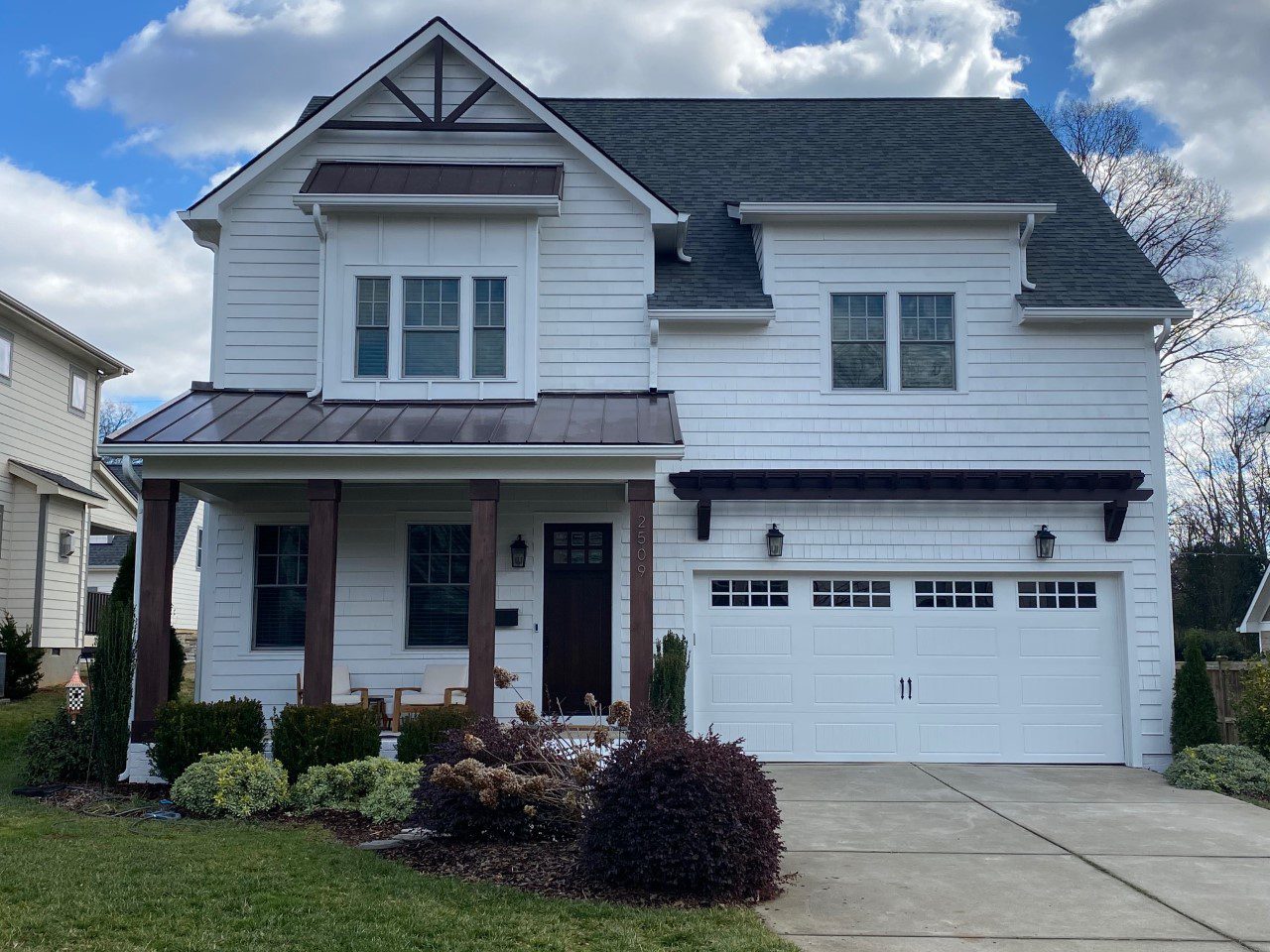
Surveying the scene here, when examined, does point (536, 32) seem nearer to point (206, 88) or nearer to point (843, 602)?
point (206, 88)

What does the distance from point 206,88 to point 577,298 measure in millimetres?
8699

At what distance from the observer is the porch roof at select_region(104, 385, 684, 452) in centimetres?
1145

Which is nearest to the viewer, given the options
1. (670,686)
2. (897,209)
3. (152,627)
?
(152,627)

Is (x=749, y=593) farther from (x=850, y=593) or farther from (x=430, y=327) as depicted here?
(x=430, y=327)

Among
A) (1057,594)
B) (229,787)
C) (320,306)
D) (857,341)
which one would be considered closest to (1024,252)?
(857,341)

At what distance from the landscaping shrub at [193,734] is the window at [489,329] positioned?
4.86m

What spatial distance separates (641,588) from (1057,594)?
18.6 feet

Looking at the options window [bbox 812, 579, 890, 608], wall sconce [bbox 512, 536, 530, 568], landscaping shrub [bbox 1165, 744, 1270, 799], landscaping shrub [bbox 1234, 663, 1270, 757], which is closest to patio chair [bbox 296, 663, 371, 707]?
wall sconce [bbox 512, 536, 530, 568]

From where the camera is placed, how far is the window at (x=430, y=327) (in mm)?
13305

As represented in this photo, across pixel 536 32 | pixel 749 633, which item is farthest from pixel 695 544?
pixel 536 32

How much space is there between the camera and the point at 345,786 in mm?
9820

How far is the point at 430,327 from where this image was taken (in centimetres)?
1333

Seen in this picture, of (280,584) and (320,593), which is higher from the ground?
(280,584)

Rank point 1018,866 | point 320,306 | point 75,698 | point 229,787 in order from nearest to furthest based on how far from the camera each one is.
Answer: point 1018,866, point 229,787, point 75,698, point 320,306
